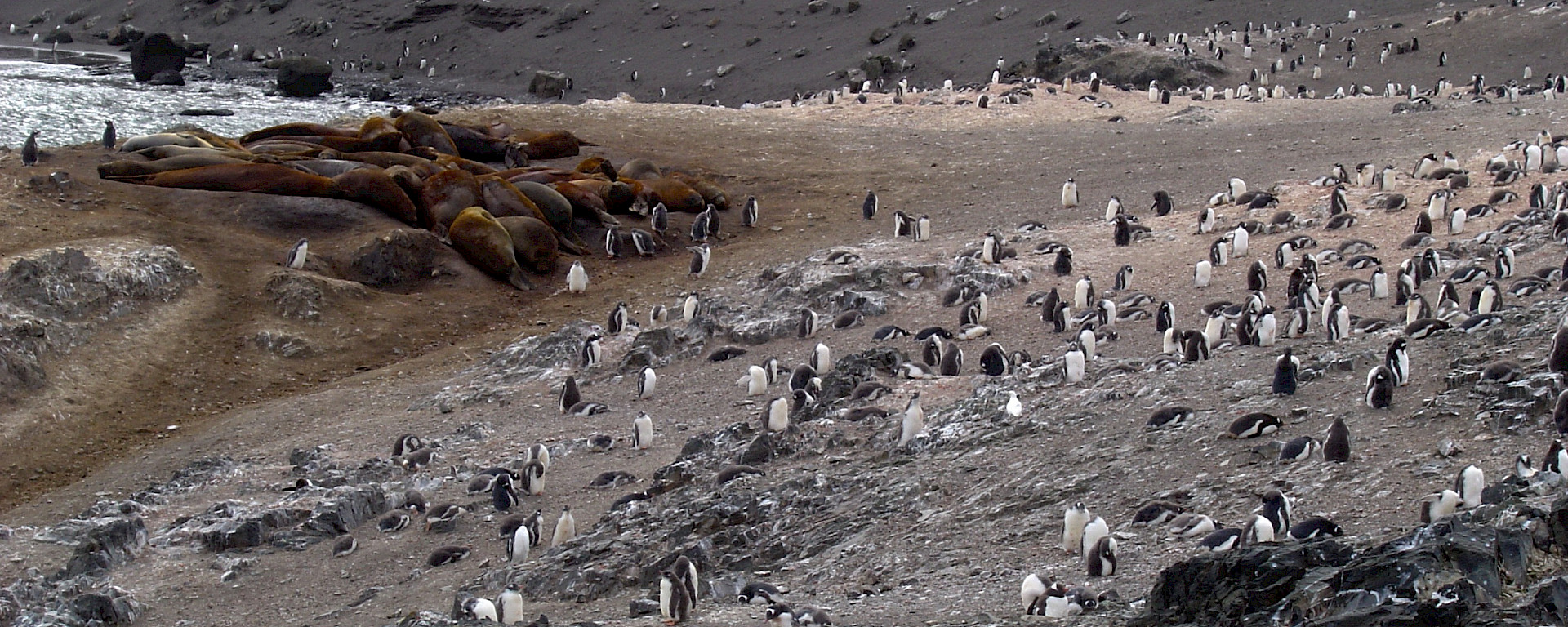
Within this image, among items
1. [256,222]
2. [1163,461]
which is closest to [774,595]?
[1163,461]

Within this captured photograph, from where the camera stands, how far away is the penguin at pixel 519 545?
1029 cm

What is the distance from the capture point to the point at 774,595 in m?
8.53

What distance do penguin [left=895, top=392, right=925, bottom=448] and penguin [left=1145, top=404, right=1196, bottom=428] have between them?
1760mm

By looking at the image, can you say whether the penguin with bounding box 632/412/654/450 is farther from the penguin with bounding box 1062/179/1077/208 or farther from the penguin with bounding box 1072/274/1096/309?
the penguin with bounding box 1062/179/1077/208

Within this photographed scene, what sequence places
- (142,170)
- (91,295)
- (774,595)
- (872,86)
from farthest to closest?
1. (872,86)
2. (142,170)
3. (91,295)
4. (774,595)

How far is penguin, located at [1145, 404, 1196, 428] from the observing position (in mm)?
10133

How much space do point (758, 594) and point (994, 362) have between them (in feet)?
16.3

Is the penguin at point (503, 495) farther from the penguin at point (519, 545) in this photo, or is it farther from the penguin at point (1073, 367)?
the penguin at point (1073, 367)

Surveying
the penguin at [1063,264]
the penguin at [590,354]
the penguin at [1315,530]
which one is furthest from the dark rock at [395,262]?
the penguin at [1315,530]

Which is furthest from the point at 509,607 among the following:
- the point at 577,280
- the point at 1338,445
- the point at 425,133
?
the point at 425,133

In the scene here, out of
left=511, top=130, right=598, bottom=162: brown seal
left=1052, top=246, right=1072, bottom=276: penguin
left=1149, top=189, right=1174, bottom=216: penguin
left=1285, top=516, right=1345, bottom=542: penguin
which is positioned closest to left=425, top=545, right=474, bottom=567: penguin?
left=1285, top=516, right=1345, bottom=542: penguin

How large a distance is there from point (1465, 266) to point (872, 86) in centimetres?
2780

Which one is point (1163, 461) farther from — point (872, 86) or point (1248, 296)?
point (872, 86)

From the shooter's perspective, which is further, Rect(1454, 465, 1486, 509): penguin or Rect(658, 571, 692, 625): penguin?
Rect(658, 571, 692, 625): penguin
